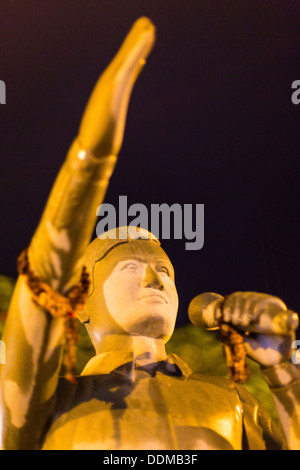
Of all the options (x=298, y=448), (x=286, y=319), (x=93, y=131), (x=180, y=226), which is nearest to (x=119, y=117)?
(x=93, y=131)

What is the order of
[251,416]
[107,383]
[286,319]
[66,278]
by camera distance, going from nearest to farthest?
[66,278]
[286,319]
[107,383]
[251,416]

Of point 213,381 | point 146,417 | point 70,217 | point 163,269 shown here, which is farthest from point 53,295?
point 213,381

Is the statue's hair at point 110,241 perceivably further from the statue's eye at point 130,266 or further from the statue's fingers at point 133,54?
the statue's fingers at point 133,54

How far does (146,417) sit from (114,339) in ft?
2.07

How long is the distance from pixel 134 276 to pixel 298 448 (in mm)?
1318

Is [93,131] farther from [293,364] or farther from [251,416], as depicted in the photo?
[251,416]

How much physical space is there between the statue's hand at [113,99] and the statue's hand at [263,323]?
119 centimetres

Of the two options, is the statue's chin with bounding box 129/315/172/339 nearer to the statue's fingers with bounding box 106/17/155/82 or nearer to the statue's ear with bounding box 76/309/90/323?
the statue's ear with bounding box 76/309/90/323

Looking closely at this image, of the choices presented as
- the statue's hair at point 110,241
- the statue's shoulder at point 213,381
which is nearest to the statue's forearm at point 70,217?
the statue's hair at point 110,241

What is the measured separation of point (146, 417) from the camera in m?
3.21

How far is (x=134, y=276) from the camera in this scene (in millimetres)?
3742

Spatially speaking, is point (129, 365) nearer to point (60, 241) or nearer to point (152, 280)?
point (152, 280)

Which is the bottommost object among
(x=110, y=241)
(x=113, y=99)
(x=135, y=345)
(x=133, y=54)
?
(x=135, y=345)

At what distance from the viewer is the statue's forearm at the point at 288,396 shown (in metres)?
3.38
